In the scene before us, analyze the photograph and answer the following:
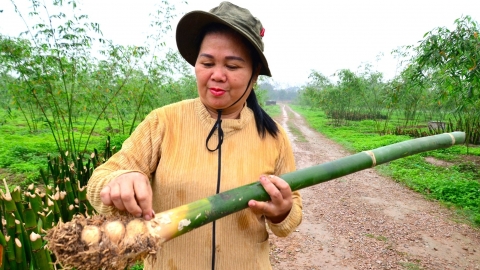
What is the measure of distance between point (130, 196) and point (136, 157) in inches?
12.2

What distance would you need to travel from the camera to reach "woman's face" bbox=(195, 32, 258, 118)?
1.26 m

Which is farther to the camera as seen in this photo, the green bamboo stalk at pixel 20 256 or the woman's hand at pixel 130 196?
the green bamboo stalk at pixel 20 256

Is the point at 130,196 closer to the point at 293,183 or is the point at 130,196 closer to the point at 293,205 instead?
the point at 293,183

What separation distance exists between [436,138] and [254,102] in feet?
2.70

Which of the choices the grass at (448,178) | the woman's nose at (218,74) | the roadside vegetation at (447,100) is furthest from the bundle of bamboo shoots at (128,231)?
the grass at (448,178)

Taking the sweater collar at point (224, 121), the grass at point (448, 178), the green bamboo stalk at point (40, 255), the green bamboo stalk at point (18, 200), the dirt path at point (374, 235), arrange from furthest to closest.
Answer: the grass at point (448, 178) < the dirt path at point (374, 235) < the green bamboo stalk at point (18, 200) < the green bamboo stalk at point (40, 255) < the sweater collar at point (224, 121)

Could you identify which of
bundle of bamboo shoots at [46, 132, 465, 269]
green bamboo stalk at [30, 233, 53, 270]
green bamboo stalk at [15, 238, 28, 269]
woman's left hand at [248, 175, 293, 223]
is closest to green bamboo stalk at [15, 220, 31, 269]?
green bamboo stalk at [15, 238, 28, 269]

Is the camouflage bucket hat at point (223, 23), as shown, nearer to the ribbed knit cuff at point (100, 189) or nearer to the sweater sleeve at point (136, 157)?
the sweater sleeve at point (136, 157)

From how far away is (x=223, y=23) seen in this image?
1233 millimetres

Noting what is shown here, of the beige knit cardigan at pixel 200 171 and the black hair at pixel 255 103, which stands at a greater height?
the black hair at pixel 255 103

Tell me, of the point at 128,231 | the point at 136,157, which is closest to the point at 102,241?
the point at 128,231

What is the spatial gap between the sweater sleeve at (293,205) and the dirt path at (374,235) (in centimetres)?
299

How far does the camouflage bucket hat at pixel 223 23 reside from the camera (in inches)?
48.3

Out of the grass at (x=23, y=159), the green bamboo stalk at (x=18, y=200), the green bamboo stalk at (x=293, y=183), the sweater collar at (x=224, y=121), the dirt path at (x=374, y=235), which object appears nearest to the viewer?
the green bamboo stalk at (x=293, y=183)
